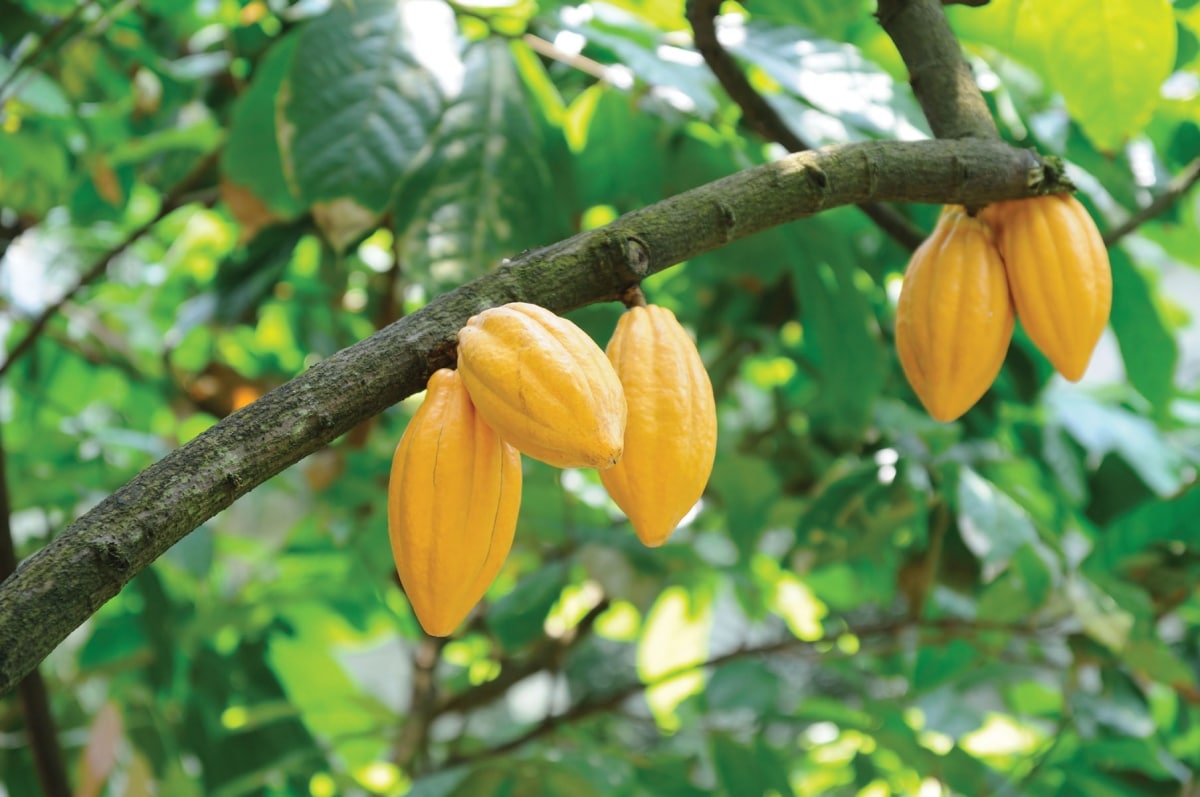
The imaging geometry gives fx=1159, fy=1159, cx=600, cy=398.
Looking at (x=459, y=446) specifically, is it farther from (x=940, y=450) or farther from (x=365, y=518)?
(x=365, y=518)

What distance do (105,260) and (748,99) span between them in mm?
1049

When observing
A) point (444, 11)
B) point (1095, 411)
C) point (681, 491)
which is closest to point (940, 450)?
point (1095, 411)

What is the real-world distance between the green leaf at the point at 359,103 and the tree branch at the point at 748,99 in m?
0.31

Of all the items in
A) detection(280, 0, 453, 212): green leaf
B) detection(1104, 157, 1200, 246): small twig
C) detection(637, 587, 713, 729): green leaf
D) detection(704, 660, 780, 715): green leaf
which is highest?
detection(280, 0, 453, 212): green leaf

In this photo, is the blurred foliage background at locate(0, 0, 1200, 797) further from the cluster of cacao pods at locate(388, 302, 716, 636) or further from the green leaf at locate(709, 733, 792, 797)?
the cluster of cacao pods at locate(388, 302, 716, 636)

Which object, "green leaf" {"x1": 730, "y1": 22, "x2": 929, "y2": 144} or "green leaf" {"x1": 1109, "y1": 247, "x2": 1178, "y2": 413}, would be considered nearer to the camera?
"green leaf" {"x1": 730, "y1": 22, "x2": 929, "y2": 144}

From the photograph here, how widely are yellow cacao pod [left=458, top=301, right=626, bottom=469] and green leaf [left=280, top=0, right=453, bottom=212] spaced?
0.59 meters

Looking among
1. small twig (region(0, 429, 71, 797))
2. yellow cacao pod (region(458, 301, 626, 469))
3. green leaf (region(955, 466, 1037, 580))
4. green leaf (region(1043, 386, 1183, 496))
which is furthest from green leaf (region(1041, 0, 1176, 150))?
small twig (region(0, 429, 71, 797))

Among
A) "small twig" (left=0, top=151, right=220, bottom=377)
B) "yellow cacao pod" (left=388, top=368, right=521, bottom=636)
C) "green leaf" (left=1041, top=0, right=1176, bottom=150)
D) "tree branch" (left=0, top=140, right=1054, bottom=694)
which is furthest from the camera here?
"small twig" (left=0, top=151, right=220, bottom=377)

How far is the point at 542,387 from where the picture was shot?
1.80 feet

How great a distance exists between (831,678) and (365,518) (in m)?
1.05

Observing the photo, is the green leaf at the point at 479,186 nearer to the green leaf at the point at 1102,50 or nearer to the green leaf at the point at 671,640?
the green leaf at the point at 1102,50

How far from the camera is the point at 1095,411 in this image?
63.9 inches

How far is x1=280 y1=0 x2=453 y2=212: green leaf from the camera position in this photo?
109 centimetres
